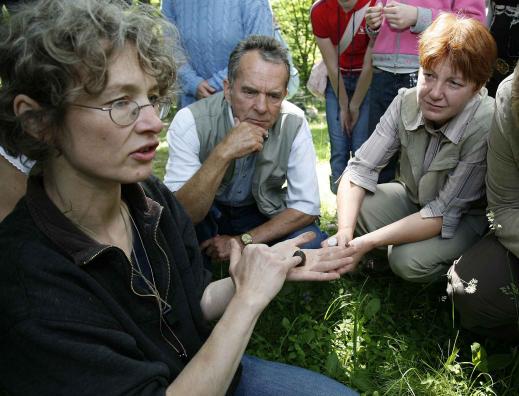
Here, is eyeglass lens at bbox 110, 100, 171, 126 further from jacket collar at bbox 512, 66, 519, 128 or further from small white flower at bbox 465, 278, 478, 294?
small white flower at bbox 465, 278, 478, 294

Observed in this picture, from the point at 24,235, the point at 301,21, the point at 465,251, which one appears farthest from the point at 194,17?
the point at 301,21

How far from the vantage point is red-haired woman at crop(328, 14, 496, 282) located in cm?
267

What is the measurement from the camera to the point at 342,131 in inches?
167

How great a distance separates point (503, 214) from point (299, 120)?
1216 millimetres

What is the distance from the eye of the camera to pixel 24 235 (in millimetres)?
1459

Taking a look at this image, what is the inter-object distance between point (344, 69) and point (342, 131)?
449 mm

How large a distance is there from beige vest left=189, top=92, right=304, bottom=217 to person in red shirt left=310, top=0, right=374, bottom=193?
2.97 feet

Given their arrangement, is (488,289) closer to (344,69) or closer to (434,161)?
(434,161)

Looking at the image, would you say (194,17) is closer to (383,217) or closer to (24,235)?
(383,217)

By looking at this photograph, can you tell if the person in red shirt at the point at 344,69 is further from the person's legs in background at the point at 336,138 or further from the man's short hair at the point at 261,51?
the man's short hair at the point at 261,51

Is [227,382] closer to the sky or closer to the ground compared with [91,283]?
closer to the ground

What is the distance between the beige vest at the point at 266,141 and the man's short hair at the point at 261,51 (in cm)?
20

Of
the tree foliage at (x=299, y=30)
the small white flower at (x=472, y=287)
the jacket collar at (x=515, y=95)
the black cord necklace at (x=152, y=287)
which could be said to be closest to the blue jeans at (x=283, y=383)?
the black cord necklace at (x=152, y=287)

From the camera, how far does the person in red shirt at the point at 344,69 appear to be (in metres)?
3.96
